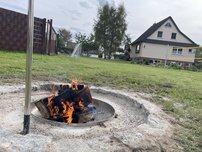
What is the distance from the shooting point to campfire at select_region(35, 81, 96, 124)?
2980mm

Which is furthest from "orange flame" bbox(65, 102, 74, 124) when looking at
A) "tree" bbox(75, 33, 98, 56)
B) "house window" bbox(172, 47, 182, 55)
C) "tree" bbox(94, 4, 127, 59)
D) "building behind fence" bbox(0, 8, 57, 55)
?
"tree" bbox(75, 33, 98, 56)

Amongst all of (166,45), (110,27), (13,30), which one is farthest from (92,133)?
(110,27)

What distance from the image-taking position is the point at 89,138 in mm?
Result: 2182

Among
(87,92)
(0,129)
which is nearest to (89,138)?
(0,129)

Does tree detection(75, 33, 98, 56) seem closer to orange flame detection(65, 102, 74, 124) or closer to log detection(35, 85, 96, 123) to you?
log detection(35, 85, 96, 123)

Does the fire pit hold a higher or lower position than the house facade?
lower

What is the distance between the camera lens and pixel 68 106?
3090 millimetres

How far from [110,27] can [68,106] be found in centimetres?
2748

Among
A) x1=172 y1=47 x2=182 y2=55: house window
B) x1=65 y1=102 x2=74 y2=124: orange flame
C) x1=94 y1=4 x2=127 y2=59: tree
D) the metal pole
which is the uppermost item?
x1=94 y1=4 x2=127 y2=59: tree

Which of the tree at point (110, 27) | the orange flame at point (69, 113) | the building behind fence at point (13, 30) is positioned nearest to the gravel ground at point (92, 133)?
the orange flame at point (69, 113)

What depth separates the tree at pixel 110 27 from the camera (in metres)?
29.6

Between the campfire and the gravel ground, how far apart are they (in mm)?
334

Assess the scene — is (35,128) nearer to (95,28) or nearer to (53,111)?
(53,111)

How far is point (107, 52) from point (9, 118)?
Result: 2745 cm
